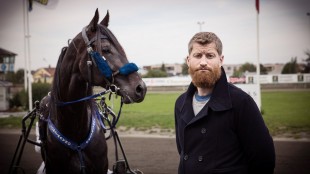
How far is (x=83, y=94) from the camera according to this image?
11.1 ft

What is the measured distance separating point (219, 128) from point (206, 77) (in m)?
0.35

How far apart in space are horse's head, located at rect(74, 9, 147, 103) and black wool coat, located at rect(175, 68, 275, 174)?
0.90 metres

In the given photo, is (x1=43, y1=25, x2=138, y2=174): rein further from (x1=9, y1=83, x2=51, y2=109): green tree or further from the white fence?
the white fence

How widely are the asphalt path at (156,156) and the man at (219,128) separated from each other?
169 inches

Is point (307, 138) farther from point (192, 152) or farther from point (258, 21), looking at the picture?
point (192, 152)

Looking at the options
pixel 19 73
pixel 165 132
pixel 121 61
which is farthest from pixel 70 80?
pixel 19 73

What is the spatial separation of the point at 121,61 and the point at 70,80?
2.47 feet

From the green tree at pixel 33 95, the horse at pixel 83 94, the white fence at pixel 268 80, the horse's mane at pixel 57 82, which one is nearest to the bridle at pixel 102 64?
the horse at pixel 83 94

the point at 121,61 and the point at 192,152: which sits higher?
the point at 121,61

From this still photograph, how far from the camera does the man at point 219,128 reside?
189 centimetres

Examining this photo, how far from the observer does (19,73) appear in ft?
149

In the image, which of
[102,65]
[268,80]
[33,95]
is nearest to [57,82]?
[102,65]

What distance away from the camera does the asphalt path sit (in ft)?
20.6

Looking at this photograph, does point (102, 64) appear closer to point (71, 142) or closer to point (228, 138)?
point (71, 142)
